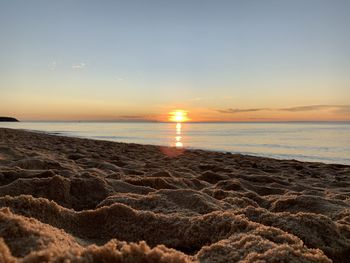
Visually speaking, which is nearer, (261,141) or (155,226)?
(155,226)

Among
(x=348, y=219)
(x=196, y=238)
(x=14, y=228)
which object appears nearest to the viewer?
(x=14, y=228)

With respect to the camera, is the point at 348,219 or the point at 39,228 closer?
the point at 39,228

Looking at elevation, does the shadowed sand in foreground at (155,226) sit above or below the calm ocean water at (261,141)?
above

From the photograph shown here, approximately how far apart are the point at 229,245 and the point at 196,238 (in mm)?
410

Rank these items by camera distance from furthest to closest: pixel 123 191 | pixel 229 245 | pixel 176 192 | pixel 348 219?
pixel 123 191
pixel 176 192
pixel 348 219
pixel 229 245

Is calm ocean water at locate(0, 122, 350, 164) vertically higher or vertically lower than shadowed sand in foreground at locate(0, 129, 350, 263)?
lower

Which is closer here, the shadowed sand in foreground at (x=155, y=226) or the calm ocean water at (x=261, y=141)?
the shadowed sand in foreground at (x=155, y=226)

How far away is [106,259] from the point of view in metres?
1.25

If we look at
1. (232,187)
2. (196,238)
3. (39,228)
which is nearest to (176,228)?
(196,238)

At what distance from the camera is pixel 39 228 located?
1759 mm

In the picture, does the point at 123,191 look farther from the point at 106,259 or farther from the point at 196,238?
the point at 106,259

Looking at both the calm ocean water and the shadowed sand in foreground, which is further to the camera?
the calm ocean water

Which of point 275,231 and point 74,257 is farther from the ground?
point 74,257

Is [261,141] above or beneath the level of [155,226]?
beneath
